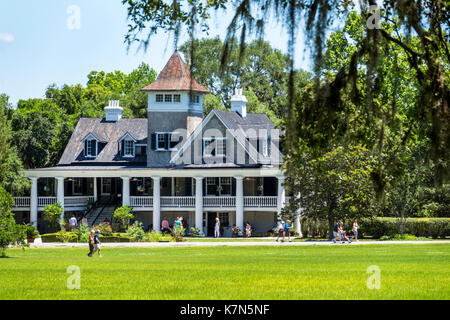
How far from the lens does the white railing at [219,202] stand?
55.3 meters

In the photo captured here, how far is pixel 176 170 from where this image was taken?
181ft

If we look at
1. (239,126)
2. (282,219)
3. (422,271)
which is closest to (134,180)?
(239,126)

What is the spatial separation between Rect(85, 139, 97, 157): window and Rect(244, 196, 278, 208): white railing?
1400 centimetres

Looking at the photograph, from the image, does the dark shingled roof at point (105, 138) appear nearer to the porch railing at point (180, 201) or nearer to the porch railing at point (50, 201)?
the porch railing at point (50, 201)

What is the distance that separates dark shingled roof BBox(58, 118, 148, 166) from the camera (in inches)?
2405

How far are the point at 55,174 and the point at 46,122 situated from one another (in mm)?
15740

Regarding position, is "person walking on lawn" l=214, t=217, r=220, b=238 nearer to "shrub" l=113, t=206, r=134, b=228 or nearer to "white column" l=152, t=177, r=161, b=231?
"white column" l=152, t=177, r=161, b=231

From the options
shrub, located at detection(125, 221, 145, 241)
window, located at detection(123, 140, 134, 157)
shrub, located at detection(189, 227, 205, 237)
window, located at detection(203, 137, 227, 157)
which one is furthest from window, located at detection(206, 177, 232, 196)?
shrub, located at detection(125, 221, 145, 241)

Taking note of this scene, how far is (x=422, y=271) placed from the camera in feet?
71.3

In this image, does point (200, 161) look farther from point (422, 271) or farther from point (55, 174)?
point (422, 271)

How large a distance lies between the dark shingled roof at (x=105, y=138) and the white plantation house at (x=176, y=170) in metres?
0.08

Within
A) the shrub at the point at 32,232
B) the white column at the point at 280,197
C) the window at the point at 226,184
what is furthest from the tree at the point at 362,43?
the window at the point at 226,184

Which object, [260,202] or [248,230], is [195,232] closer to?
[248,230]

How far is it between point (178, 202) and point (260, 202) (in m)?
6.02
